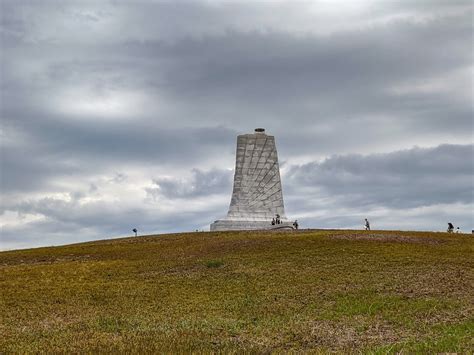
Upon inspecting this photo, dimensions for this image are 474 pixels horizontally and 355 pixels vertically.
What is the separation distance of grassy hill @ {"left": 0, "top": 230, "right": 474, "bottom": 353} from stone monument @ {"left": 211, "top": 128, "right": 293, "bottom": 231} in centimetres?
2797

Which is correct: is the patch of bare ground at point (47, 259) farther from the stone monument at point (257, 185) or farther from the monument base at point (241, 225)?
the stone monument at point (257, 185)

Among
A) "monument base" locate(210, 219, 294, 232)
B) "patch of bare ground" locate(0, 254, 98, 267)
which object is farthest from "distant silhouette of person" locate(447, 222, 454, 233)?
"patch of bare ground" locate(0, 254, 98, 267)

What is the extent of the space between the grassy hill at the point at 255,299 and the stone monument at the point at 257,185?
27974 mm

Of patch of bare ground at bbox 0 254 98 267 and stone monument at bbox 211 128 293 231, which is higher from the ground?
stone monument at bbox 211 128 293 231

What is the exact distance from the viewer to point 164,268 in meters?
44.4

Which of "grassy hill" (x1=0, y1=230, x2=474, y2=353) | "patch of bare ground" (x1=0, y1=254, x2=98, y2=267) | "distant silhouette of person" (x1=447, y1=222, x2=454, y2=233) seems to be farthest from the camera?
"distant silhouette of person" (x1=447, y1=222, x2=454, y2=233)

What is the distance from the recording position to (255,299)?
3059cm

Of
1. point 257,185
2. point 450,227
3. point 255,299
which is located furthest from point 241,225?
point 255,299

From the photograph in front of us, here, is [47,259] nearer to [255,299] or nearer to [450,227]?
[255,299]

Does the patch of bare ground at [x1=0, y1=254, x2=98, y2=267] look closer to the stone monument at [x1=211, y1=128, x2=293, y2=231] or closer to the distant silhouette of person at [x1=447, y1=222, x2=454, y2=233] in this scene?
the stone monument at [x1=211, y1=128, x2=293, y2=231]

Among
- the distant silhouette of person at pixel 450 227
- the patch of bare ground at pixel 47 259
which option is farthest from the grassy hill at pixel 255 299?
the distant silhouette of person at pixel 450 227

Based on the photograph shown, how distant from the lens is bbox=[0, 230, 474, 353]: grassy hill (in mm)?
20562

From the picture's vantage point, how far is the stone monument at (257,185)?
8356cm

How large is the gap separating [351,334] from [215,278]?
16985 millimetres
